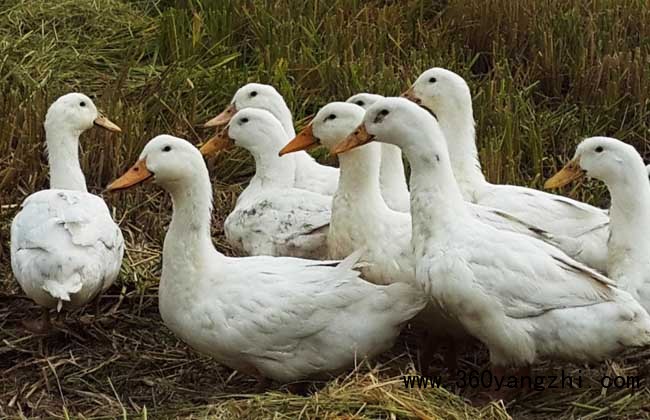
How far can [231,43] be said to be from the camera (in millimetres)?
9477

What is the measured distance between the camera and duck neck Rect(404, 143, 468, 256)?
5.72m

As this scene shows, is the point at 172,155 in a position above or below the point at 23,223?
above

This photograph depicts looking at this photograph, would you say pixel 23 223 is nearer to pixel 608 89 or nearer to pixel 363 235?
pixel 363 235

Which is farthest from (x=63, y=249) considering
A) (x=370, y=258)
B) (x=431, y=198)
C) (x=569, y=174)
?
(x=569, y=174)

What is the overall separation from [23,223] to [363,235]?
1572mm

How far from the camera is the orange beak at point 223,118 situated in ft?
25.5

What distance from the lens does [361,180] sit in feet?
20.5

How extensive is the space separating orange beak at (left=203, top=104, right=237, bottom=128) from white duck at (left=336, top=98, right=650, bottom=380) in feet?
7.85

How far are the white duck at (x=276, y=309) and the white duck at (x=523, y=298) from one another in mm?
264

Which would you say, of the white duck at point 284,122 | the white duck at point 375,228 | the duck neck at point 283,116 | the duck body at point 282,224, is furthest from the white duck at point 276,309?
the duck neck at point 283,116

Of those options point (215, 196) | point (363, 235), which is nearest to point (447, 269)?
point (363, 235)

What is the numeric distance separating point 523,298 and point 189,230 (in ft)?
4.87

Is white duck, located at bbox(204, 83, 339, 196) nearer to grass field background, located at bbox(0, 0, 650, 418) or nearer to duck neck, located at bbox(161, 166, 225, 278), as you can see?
grass field background, located at bbox(0, 0, 650, 418)

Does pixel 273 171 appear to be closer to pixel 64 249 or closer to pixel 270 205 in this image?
pixel 270 205
